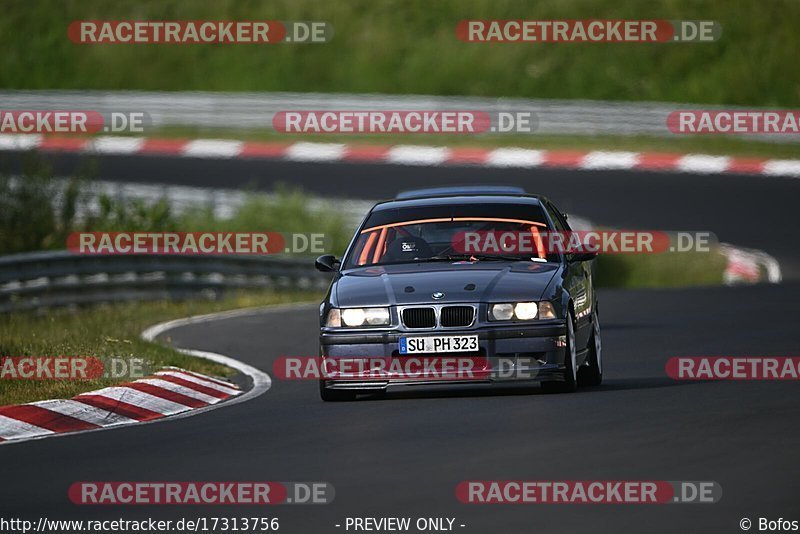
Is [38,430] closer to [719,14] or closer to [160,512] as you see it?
[160,512]

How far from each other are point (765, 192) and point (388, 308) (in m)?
23.9

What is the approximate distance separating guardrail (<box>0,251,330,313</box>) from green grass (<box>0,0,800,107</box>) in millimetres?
20868

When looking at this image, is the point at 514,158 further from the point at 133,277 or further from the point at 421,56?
the point at 133,277

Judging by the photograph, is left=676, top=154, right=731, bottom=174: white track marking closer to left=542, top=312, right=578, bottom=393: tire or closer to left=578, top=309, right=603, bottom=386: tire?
left=578, top=309, right=603, bottom=386: tire

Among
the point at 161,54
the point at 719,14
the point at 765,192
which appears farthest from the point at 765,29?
the point at 161,54

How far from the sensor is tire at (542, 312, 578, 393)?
40.5 ft

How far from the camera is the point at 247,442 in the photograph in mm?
10781

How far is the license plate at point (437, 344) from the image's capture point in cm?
1212

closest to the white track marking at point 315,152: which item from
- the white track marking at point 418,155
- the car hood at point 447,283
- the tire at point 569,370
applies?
the white track marking at point 418,155

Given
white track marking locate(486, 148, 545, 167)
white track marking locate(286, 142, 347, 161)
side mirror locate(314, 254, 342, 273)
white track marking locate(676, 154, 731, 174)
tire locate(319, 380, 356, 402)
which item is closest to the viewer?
tire locate(319, 380, 356, 402)

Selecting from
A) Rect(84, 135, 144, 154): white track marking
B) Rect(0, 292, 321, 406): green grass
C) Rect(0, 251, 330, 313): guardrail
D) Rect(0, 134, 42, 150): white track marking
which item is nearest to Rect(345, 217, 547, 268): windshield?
Rect(0, 292, 321, 406): green grass

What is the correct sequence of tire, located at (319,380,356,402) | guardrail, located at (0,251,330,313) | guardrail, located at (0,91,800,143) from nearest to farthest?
tire, located at (319,380,356,402)
guardrail, located at (0,251,330,313)
guardrail, located at (0,91,800,143)

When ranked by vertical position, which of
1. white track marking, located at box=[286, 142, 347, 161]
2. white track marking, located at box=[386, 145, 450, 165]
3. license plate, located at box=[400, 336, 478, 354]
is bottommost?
license plate, located at box=[400, 336, 478, 354]

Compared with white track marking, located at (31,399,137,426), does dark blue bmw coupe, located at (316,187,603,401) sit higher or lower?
higher
